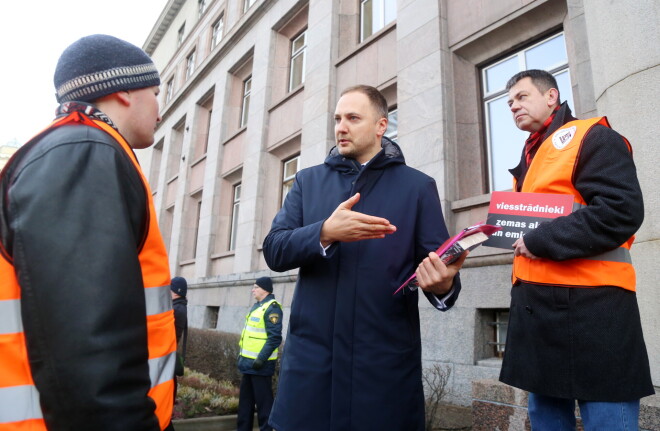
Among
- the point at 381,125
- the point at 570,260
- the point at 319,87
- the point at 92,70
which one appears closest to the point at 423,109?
the point at 319,87

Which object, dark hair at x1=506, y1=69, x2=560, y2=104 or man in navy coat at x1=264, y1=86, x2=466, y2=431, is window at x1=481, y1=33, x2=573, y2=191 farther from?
man in navy coat at x1=264, y1=86, x2=466, y2=431

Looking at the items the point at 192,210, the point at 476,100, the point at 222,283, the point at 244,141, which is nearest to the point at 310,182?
the point at 476,100

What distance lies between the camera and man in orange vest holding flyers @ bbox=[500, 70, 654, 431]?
1957 millimetres

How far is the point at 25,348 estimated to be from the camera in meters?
1.13

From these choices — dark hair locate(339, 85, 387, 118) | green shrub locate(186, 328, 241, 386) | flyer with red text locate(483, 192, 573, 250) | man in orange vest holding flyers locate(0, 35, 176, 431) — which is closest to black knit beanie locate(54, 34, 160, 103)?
man in orange vest holding flyers locate(0, 35, 176, 431)

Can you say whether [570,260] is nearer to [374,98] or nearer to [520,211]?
[520,211]

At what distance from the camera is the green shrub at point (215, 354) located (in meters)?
8.64

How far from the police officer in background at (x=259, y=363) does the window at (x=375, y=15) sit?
22.4 ft

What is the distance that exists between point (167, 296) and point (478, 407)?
340 centimetres

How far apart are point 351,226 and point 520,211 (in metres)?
1.08

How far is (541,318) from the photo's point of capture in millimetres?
2148

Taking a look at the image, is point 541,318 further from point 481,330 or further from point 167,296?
point 481,330

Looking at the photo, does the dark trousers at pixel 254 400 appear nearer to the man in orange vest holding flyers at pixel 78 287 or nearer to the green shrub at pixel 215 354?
the green shrub at pixel 215 354

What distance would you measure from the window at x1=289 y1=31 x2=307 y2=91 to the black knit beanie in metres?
11.7
